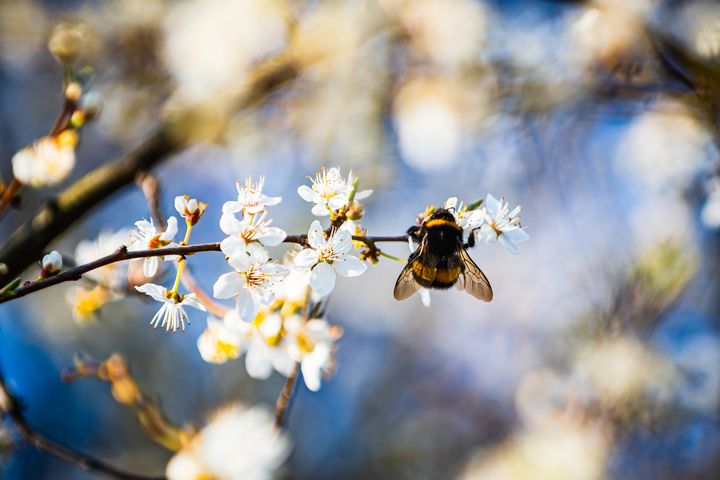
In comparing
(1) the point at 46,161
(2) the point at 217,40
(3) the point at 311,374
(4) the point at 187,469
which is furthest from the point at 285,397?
(2) the point at 217,40

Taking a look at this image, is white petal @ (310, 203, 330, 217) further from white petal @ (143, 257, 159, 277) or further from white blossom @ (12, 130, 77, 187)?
white blossom @ (12, 130, 77, 187)

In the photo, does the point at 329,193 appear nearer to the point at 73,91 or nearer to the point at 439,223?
the point at 439,223

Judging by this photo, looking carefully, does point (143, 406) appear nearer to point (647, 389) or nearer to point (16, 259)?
point (16, 259)

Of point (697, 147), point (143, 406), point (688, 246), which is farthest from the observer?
point (688, 246)

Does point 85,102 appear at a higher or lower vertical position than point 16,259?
higher

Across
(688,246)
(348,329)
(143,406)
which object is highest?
(348,329)

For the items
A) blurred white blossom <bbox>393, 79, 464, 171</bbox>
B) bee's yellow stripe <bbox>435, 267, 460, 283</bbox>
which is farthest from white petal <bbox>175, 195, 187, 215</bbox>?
blurred white blossom <bbox>393, 79, 464, 171</bbox>

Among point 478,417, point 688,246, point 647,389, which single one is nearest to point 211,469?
point 688,246

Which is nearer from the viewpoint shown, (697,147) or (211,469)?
(211,469)
